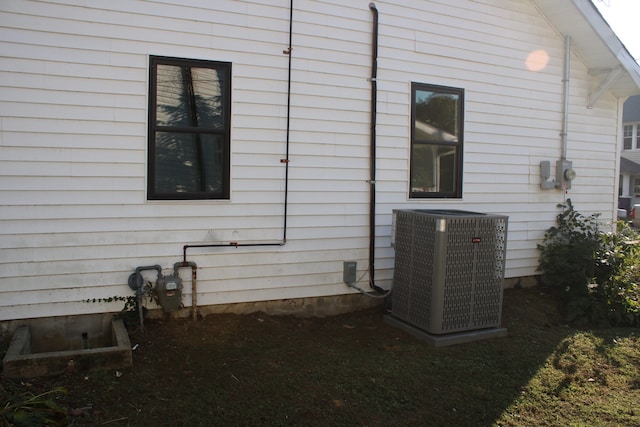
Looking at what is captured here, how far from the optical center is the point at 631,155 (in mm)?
27359

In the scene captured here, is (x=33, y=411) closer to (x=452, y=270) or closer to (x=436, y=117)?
(x=452, y=270)

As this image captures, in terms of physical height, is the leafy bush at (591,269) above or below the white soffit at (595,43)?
below

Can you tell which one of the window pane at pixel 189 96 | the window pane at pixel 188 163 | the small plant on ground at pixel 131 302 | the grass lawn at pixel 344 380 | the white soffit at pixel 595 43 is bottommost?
the grass lawn at pixel 344 380

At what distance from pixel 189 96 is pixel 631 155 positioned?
95.0 ft

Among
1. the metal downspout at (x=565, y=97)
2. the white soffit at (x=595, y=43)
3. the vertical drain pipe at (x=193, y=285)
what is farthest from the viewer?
the metal downspout at (x=565, y=97)

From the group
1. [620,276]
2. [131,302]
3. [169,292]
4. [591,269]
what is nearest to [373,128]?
[169,292]

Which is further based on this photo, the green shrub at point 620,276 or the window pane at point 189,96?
A: the green shrub at point 620,276

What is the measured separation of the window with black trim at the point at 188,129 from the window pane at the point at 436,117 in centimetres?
237

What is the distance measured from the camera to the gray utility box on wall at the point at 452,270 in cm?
474

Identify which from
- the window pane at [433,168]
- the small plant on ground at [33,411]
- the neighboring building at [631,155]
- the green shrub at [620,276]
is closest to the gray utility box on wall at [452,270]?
the window pane at [433,168]

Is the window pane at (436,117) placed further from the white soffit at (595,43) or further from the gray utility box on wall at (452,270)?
the white soffit at (595,43)

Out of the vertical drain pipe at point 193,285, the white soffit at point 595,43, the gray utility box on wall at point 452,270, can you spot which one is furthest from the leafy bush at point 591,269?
the vertical drain pipe at point 193,285

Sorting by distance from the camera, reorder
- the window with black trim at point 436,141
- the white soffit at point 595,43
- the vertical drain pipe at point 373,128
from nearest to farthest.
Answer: the vertical drain pipe at point 373,128
the window with black trim at point 436,141
the white soffit at point 595,43

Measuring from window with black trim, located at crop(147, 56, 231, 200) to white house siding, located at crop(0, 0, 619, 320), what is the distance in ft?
→ 0.33
